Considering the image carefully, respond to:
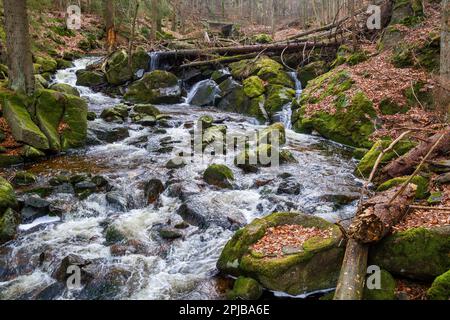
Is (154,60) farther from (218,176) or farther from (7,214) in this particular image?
(7,214)

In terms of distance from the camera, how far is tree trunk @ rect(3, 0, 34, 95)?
10484 mm

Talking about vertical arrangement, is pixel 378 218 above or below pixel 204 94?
below

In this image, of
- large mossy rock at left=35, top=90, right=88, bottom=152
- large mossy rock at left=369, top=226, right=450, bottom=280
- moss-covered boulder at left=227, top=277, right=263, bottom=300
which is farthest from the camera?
large mossy rock at left=35, top=90, right=88, bottom=152

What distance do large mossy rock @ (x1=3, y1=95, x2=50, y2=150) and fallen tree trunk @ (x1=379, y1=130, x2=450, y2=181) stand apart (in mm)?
9385

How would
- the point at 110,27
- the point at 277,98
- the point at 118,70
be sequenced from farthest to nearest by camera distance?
the point at 110,27 → the point at 118,70 → the point at 277,98

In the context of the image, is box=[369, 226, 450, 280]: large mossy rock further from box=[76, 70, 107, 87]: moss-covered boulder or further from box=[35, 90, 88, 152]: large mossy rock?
box=[76, 70, 107, 87]: moss-covered boulder

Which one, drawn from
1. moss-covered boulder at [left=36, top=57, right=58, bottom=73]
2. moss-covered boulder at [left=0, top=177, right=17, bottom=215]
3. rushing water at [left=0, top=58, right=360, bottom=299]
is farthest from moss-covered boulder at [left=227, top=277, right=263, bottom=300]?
moss-covered boulder at [left=36, top=57, right=58, bottom=73]

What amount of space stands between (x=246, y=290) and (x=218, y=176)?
181 inches

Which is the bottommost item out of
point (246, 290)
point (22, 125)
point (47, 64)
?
point (246, 290)

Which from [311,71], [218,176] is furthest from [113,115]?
[311,71]

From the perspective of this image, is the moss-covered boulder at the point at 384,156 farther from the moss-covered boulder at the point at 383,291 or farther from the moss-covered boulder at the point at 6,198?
the moss-covered boulder at the point at 6,198

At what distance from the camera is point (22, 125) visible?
10312 millimetres

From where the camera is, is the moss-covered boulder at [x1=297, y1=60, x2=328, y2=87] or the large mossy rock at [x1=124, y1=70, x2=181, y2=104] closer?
the large mossy rock at [x1=124, y1=70, x2=181, y2=104]

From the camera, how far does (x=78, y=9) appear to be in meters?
30.9
